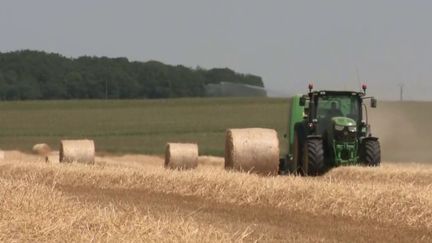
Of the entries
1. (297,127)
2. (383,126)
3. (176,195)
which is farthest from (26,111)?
(176,195)

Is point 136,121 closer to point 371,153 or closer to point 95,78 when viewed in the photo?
point 95,78

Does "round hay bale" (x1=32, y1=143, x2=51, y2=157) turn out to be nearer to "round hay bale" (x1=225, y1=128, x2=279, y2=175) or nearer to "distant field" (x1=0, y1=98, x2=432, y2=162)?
"distant field" (x1=0, y1=98, x2=432, y2=162)

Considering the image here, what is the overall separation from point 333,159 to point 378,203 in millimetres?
6729

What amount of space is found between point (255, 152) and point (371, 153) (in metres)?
2.30

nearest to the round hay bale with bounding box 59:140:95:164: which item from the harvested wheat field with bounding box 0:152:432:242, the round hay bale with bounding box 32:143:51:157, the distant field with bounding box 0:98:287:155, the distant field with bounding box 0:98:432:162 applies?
the harvested wheat field with bounding box 0:152:432:242

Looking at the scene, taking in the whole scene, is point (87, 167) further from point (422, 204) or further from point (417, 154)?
point (417, 154)

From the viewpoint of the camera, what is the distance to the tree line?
7838 centimetres

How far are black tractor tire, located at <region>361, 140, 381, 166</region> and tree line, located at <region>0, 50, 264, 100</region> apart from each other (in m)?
60.3

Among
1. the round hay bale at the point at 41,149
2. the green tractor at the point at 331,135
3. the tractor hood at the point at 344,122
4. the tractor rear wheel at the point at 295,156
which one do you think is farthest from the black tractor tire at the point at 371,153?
the round hay bale at the point at 41,149

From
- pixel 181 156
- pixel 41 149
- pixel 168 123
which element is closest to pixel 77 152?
pixel 181 156

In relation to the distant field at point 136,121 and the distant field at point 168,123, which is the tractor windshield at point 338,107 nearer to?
the distant field at point 168,123

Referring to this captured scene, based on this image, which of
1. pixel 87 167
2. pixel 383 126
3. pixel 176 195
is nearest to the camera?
pixel 176 195

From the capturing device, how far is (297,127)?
17.3 meters

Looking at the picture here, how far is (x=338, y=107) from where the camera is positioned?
55.1 ft
